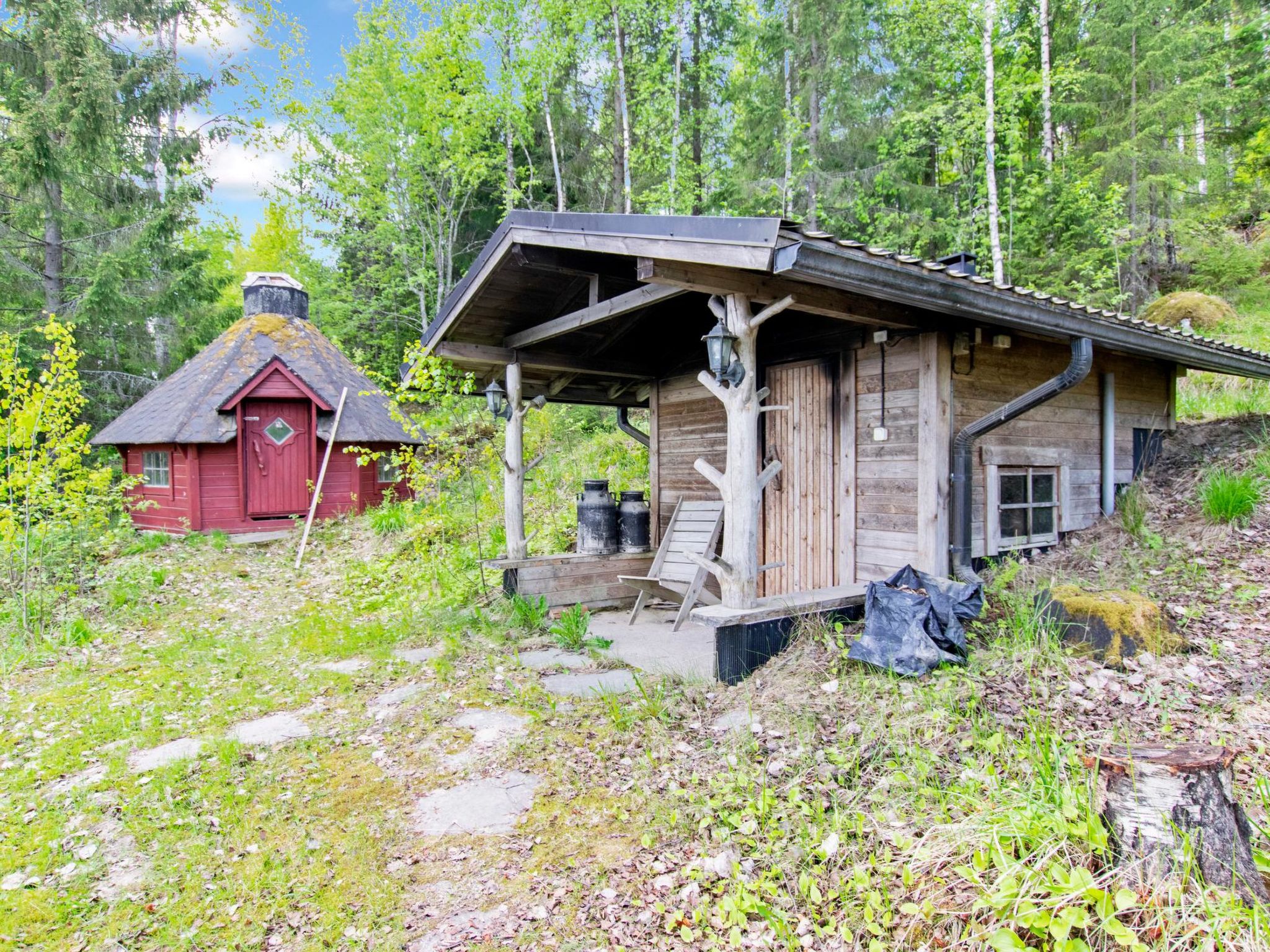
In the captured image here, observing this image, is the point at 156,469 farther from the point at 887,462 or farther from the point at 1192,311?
the point at 1192,311

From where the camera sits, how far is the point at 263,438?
10398mm

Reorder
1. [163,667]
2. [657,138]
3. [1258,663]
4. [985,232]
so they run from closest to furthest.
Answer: [1258,663] < [163,667] < [985,232] < [657,138]

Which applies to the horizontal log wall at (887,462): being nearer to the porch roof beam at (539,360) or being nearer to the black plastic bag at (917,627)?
the black plastic bag at (917,627)

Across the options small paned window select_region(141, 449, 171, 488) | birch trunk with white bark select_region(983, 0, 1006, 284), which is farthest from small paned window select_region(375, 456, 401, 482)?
birch trunk with white bark select_region(983, 0, 1006, 284)

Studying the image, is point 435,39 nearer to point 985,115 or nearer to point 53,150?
point 53,150

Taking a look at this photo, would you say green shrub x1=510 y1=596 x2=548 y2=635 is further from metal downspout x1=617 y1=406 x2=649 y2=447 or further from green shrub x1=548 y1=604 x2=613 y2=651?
metal downspout x1=617 y1=406 x2=649 y2=447

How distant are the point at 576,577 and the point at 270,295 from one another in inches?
394

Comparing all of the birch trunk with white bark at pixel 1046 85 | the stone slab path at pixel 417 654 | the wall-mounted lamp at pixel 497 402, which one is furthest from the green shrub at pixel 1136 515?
the birch trunk with white bark at pixel 1046 85

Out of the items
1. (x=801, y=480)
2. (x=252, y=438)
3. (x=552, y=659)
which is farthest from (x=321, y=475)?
(x=801, y=480)

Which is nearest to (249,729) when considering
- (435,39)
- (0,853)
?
(0,853)

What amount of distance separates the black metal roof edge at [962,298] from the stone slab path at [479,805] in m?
2.57

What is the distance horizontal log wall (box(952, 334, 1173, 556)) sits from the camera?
4.60 m

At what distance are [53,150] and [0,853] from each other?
1203cm

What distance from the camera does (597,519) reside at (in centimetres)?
621
